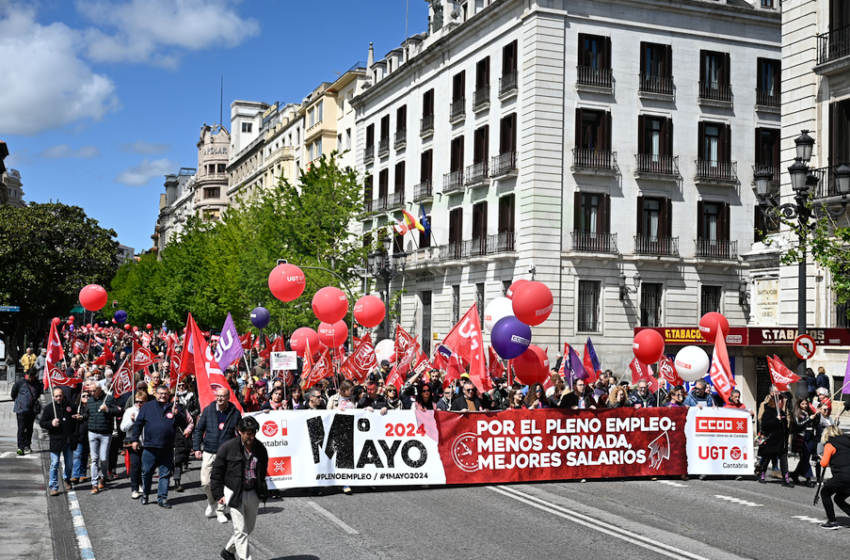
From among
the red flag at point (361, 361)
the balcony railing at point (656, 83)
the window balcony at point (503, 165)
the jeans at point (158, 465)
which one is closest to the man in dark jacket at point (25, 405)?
the jeans at point (158, 465)

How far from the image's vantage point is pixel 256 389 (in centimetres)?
1564

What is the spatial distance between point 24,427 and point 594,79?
26.1 m

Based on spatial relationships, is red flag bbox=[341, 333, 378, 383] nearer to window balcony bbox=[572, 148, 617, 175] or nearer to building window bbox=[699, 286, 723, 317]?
window balcony bbox=[572, 148, 617, 175]

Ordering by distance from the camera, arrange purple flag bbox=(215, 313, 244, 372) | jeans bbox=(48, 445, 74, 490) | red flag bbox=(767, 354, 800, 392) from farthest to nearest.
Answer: purple flag bbox=(215, 313, 244, 372)
red flag bbox=(767, 354, 800, 392)
jeans bbox=(48, 445, 74, 490)

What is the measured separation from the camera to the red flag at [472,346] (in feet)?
59.1

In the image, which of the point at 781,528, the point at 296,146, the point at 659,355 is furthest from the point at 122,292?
the point at 781,528

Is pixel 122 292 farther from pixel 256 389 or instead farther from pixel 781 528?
pixel 781 528

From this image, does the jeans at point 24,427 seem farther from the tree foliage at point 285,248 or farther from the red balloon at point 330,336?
the tree foliage at point 285,248

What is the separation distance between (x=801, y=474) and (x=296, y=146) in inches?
2305

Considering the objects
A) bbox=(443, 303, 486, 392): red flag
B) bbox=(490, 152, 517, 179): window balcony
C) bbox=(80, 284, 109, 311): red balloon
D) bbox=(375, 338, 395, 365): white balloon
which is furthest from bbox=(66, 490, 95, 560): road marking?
bbox=(490, 152, 517, 179): window balcony

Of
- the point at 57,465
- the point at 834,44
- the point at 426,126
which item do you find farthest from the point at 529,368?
the point at 426,126

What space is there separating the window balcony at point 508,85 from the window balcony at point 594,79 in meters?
2.50

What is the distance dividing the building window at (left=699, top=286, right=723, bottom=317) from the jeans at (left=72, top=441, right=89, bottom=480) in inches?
1136

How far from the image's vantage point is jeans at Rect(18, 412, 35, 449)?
1830 cm
